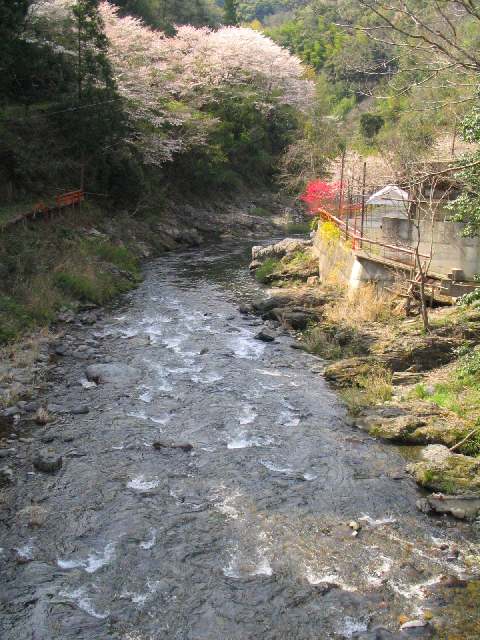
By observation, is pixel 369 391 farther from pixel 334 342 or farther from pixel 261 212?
pixel 261 212

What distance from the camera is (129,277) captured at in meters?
23.5

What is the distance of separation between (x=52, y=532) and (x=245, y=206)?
114 ft

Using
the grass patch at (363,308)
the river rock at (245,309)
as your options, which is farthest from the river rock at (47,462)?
the river rock at (245,309)

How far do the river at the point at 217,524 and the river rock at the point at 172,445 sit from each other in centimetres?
10

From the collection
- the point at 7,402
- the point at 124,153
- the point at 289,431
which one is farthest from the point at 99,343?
the point at 124,153

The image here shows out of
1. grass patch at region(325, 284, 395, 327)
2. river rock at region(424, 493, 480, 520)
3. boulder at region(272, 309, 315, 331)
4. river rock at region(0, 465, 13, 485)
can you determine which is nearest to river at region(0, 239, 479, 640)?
river rock at region(424, 493, 480, 520)

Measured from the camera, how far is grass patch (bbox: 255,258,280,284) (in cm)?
2448

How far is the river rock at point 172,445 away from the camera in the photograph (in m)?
10.9

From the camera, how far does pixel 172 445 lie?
10.9 metres

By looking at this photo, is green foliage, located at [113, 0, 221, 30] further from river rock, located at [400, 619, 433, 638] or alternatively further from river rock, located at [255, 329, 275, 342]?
river rock, located at [400, 619, 433, 638]

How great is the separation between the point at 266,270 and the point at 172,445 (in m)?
14.8

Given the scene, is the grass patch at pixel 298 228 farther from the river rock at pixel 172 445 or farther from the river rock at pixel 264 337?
the river rock at pixel 172 445

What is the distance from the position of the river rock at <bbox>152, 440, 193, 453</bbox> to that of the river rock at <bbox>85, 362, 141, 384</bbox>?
3248 mm

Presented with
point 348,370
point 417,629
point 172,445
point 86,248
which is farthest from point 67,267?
point 417,629
